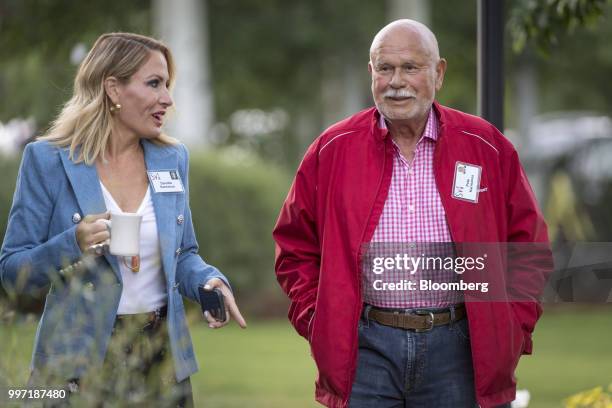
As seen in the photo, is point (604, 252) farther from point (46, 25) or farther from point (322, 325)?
point (46, 25)

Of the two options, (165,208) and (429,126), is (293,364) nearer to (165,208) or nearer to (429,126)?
(165,208)

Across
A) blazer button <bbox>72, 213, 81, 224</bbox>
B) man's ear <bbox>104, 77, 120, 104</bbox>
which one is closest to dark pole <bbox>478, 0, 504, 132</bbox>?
man's ear <bbox>104, 77, 120, 104</bbox>

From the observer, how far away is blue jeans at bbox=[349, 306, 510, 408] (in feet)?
13.8

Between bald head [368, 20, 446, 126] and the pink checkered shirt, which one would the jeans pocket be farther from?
bald head [368, 20, 446, 126]

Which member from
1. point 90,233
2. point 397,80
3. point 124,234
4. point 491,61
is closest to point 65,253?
point 90,233

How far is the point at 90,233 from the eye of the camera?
4125mm

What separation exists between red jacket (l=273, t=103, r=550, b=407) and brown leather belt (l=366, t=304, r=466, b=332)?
0.31 feet

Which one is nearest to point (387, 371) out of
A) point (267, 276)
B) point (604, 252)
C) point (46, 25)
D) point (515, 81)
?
point (604, 252)

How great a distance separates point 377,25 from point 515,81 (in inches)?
174

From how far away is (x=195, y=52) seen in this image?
71.7 feet

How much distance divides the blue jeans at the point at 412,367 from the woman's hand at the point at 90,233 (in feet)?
3.08

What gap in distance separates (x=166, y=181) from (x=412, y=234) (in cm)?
94

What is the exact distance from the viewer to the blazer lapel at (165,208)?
4.33 metres

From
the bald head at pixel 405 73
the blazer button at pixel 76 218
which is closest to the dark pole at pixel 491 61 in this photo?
the bald head at pixel 405 73
